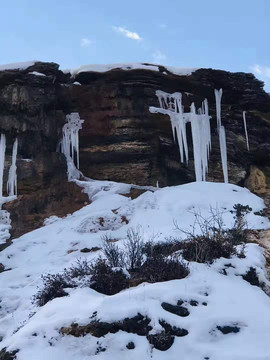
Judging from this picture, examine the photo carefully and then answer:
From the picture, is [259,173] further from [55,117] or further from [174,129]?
[55,117]

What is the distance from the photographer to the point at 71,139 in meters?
20.8

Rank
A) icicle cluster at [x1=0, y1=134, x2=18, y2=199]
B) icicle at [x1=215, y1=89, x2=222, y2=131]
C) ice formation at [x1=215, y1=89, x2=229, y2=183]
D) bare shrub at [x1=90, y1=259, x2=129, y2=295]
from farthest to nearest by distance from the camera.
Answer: icicle at [x1=215, y1=89, x2=222, y2=131], ice formation at [x1=215, y1=89, x2=229, y2=183], icicle cluster at [x1=0, y1=134, x2=18, y2=199], bare shrub at [x1=90, y1=259, x2=129, y2=295]

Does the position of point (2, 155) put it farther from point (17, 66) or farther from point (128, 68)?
point (128, 68)

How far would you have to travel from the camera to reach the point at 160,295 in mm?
6398

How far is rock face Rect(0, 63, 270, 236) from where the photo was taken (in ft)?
64.0

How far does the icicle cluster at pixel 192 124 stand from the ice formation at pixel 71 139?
12.2 ft

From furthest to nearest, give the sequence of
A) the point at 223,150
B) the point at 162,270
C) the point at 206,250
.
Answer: the point at 223,150
the point at 206,250
the point at 162,270

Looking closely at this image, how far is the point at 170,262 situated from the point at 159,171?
13814 millimetres

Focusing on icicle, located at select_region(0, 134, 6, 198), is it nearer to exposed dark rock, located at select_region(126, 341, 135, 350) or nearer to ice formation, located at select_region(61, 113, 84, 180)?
ice formation, located at select_region(61, 113, 84, 180)

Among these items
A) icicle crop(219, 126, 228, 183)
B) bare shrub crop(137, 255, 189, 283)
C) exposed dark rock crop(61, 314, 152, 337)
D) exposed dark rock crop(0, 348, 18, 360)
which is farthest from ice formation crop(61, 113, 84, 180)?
exposed dark rock crop(0, 348, 18, 360)

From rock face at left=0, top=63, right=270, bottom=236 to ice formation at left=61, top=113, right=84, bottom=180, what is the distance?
0.98ft

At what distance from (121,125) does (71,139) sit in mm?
2523

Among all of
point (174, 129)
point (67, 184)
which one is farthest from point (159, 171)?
point (67, 184)

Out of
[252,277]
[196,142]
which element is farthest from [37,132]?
[252,277]
